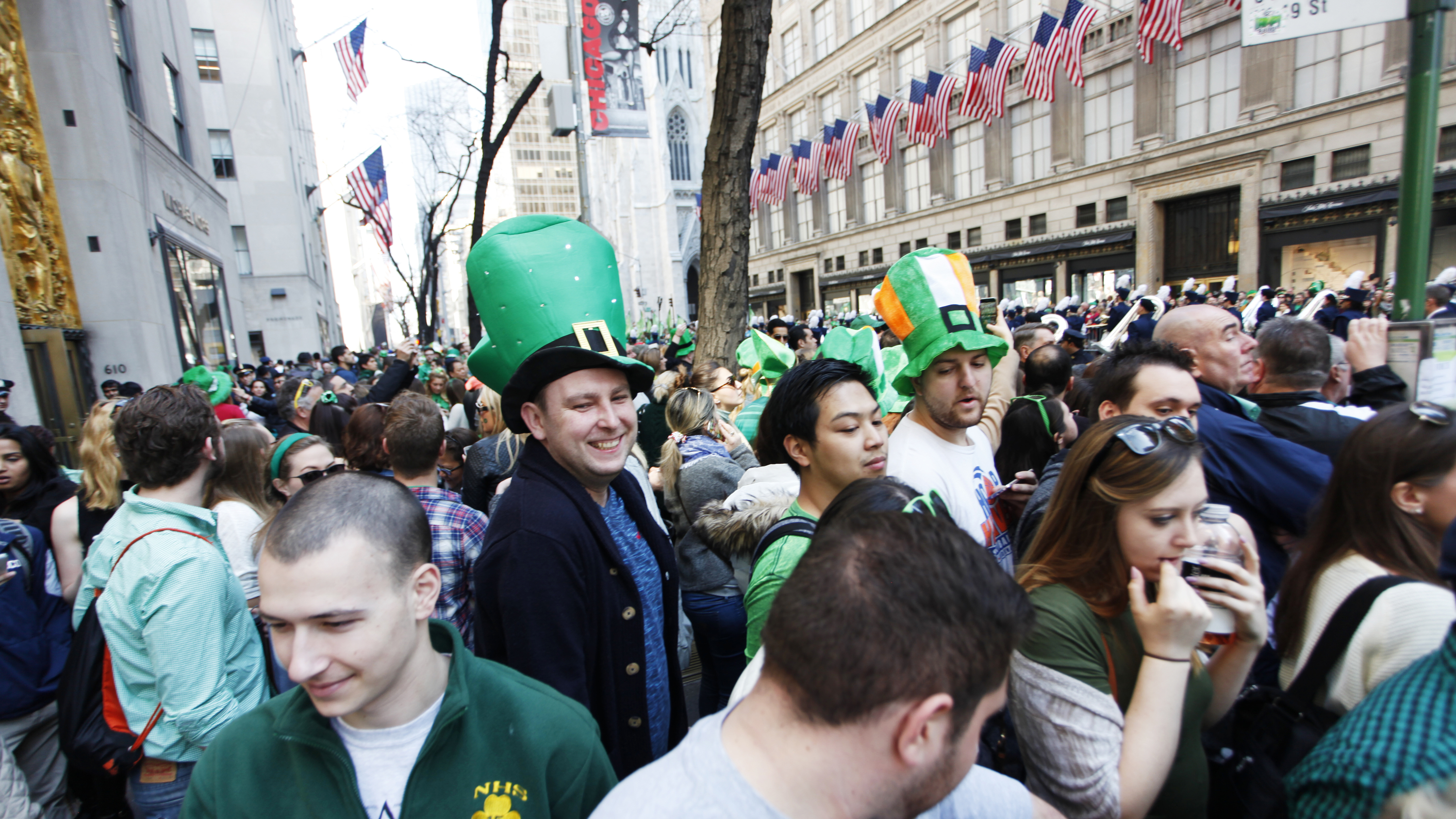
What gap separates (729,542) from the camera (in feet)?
9.38

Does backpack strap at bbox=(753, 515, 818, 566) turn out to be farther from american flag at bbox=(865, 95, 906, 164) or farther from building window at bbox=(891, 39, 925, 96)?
building window at bbox=(891, 39, 925, 96)

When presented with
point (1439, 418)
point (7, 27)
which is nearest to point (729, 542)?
point (1439, 418)

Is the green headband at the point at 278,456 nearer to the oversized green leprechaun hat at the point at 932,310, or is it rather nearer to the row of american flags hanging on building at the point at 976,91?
the oversized green leprechaun hat at the point at 932,310

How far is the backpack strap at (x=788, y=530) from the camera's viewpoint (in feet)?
6.59

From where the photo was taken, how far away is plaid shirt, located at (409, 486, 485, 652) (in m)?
2.92

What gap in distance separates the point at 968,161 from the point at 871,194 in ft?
21.2

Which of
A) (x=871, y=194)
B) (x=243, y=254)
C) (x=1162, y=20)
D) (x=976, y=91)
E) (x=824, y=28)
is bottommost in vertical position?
Result: (x=243, y=254)

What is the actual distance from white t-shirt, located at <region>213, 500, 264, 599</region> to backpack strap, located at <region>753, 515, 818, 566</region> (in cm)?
218

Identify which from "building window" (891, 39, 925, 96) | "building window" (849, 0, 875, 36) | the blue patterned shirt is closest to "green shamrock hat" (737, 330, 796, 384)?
Result: the blue patterned shirt

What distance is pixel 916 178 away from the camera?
30.9m

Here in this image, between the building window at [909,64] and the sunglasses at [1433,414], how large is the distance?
103 ft

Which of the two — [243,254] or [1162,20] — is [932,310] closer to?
[1162,20]

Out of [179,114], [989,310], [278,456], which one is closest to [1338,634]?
[989,310]

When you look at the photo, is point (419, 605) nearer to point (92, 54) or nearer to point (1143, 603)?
point (1143, 603)
